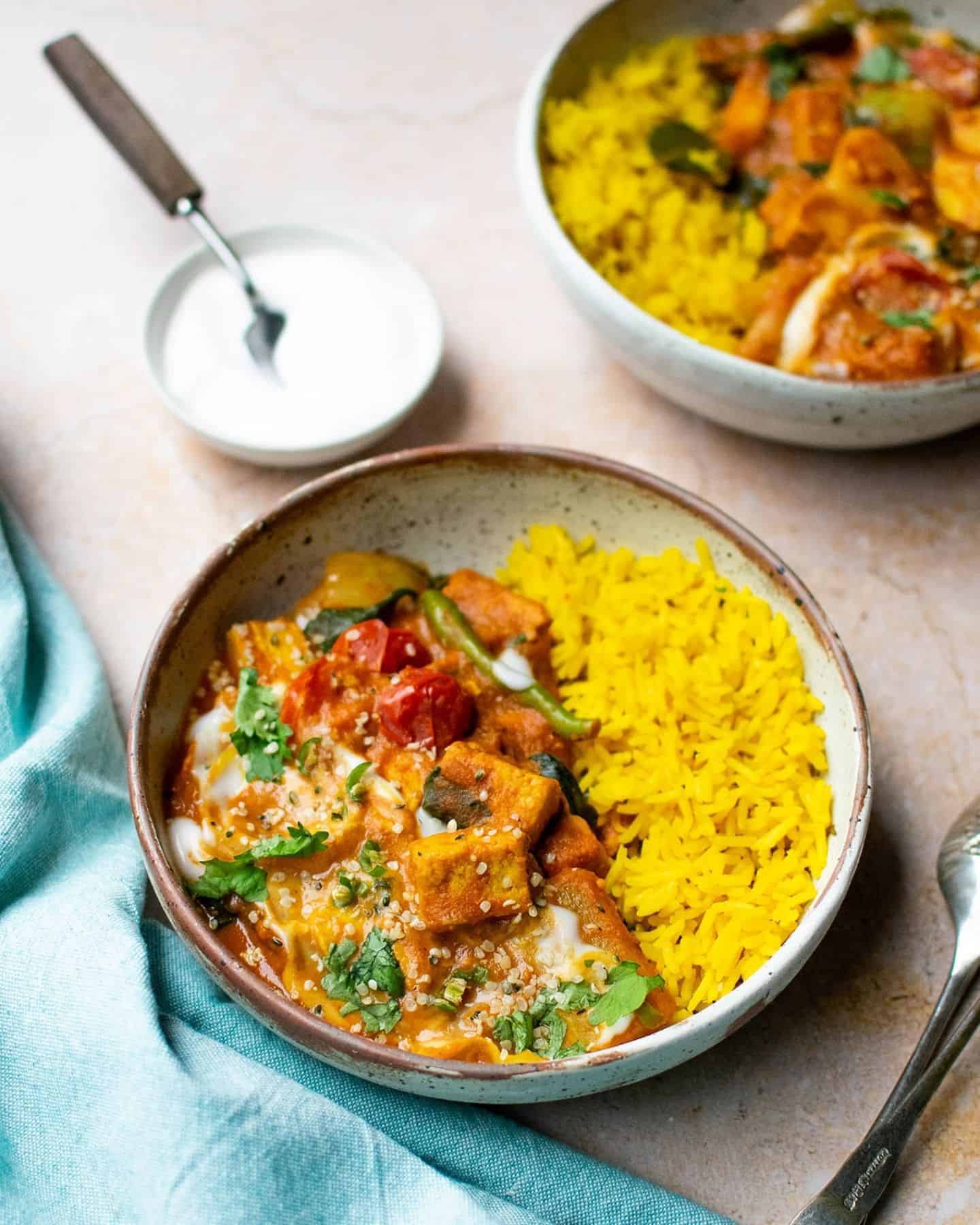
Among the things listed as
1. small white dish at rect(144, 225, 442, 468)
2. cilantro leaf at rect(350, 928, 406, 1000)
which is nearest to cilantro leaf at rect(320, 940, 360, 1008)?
cilantro leaf at rect(350, 928, 406, 1000)

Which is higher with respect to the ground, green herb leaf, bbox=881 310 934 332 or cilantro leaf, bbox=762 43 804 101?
cilantro leaf, bbox=762 43 804 101

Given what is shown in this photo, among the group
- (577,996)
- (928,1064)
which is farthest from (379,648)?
(928,1064)

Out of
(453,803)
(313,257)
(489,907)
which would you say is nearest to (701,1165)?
(489,907)

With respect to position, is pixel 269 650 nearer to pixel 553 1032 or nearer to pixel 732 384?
pixel 553 1032

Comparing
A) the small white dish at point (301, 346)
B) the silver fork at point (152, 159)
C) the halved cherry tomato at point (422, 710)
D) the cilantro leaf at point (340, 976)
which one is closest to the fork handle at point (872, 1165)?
the cilantro leaf at point (340, 976)

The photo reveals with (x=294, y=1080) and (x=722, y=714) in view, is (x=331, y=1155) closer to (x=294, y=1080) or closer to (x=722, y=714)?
(x=294, y=1080)

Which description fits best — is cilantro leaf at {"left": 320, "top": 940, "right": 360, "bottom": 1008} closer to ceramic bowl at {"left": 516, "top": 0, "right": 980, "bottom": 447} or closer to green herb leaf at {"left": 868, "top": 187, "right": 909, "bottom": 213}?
ceramic bowl at {"left": 516, "top": 0, "right": 980, "bottom": 447}

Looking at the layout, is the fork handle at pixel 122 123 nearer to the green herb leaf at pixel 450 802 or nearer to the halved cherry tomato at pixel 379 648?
the halved cherry tomato at pixel 379 648
